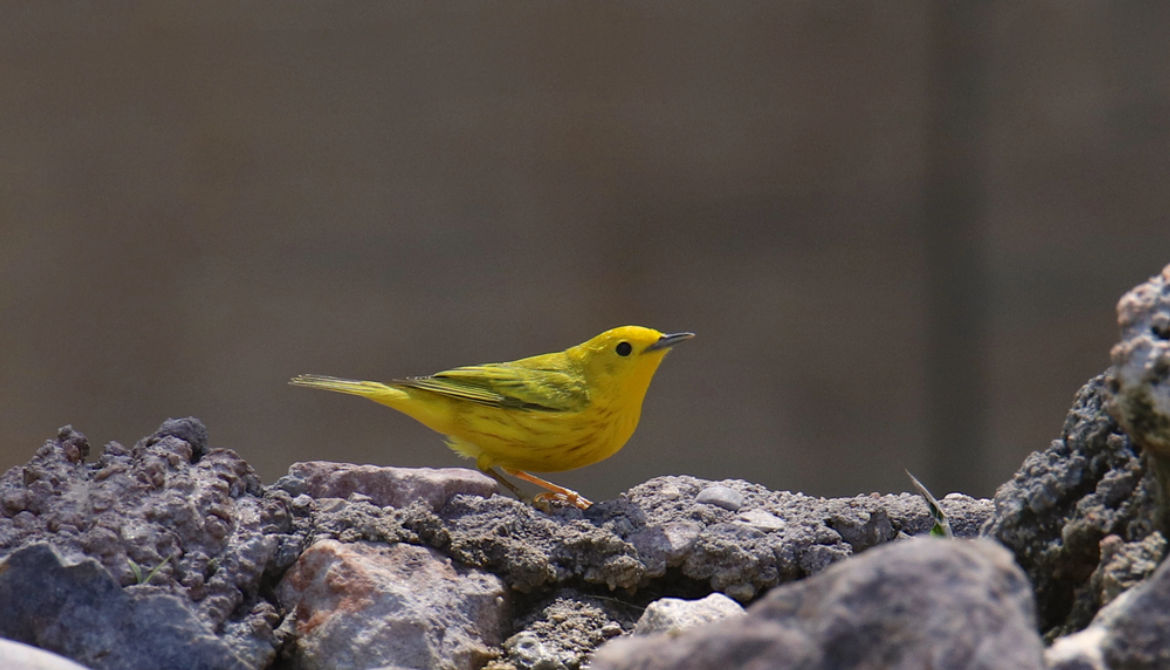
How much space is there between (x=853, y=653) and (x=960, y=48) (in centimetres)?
490

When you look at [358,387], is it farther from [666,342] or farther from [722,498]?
[722,498]

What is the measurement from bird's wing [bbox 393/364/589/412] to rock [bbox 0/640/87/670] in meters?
1.43

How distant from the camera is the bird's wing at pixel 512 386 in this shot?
270 centimetres

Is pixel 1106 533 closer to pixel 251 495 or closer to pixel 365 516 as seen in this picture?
pixel 365 516

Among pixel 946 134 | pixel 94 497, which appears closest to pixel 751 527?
pixel 94 497

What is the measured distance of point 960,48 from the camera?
5441 millimetres

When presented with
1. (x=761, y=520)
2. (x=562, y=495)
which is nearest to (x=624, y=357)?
(x=562, y=495)

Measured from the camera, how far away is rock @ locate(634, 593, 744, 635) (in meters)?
1.67

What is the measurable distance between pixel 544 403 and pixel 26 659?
4.86 feet

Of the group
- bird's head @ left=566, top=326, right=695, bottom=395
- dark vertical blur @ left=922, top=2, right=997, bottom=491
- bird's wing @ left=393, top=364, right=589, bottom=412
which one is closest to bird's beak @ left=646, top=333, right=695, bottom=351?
bird's head @ left=566, top=326, right=695, bottom=395

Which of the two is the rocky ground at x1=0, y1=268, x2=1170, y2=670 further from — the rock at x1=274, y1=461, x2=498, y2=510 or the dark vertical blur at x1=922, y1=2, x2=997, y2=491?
the dark vertical blur at x1=922, y1=2, x2=997, y2=491

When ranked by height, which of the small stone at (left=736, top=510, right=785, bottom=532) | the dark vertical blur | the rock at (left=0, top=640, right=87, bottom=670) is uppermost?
the dark vertical blur

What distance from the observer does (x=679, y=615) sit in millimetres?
1681

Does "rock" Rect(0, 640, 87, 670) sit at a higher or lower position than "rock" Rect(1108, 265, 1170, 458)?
lower
